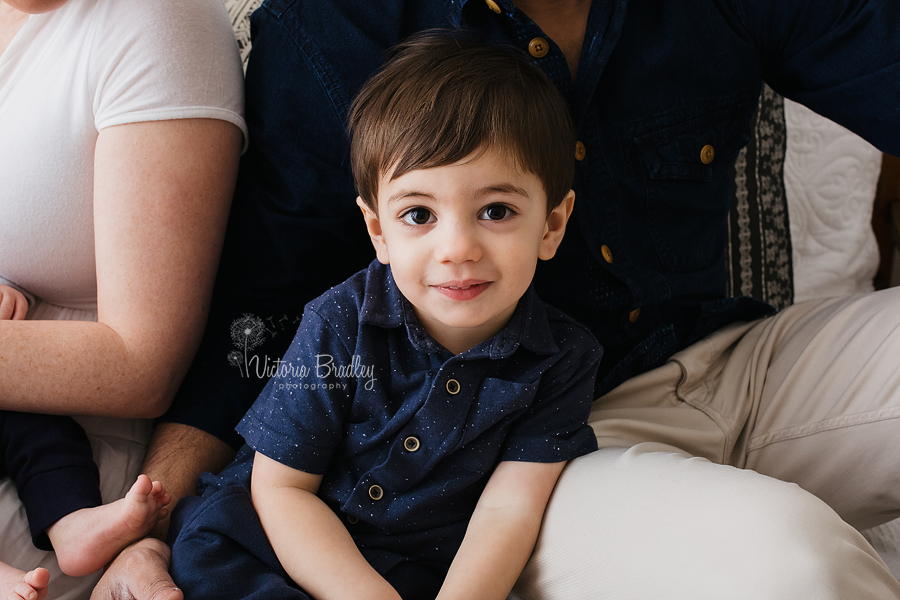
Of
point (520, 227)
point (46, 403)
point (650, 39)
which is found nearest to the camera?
point (520, 227)

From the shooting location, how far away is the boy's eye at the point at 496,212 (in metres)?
0.80

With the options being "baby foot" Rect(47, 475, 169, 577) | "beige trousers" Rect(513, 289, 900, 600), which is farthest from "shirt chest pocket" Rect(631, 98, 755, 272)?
"baby foot" Rect(47, 475, 169, 577)

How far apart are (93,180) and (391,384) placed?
508mm

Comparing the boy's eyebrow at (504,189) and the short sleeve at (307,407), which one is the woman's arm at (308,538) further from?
the boy's eyebrow at (504,189)

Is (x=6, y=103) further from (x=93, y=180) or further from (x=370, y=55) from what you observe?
(x=370, y=55)

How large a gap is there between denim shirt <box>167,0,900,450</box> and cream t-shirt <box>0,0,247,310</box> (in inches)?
4.5

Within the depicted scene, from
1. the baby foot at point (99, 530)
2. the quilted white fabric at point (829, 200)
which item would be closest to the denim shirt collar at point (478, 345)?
the baby foot at point (99, 530)

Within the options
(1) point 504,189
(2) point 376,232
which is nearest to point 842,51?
(1) point 504,189

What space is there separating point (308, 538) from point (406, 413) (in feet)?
0.60

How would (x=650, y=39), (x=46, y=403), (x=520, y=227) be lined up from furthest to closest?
(x=650, y=39), (x=46, y=403), (x=520, y=227)

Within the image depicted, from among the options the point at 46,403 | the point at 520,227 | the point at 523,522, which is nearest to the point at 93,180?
the point at 46,403

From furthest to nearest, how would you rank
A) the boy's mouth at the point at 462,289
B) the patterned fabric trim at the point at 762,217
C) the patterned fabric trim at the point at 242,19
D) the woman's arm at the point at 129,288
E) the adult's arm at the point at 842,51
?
the patterned fabric trim at the point at 762,217, the patterned fabric trim at the point at 242,19, the adult's arm at the point at 842,51, the woman's arm at the point at 129,288, the boy's mouth at the point at 462,289

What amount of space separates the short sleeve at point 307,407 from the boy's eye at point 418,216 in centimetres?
19

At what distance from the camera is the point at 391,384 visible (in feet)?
2.97
